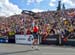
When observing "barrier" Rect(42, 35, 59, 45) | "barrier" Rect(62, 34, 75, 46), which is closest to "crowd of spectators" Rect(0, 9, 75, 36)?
"barrier" Rect(42, 35, 59, 45)

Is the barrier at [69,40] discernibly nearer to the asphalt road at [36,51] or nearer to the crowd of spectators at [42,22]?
the crowd of spectators at [42,22]

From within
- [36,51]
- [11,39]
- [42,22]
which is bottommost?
[36,51]

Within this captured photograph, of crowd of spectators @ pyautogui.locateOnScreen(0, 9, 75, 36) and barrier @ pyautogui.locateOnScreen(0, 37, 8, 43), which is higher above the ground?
crowd of spectators @ pyautogui.locateOnScreen(0, 9, 75, 36)

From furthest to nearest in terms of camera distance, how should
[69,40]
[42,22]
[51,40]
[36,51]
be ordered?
[42,22] < [51,40] < [69,40] < [36,51]

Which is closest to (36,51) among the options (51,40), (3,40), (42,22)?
(51,40)

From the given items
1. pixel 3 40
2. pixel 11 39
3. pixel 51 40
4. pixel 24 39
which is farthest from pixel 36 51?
pixel 3 40

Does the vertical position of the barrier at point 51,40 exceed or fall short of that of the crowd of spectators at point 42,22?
it falls short

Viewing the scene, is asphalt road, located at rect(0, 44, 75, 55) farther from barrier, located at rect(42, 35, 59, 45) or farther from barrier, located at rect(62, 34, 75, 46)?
barrier, located at rect(42, 35, 59, 45)

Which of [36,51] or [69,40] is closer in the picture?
[36,51]

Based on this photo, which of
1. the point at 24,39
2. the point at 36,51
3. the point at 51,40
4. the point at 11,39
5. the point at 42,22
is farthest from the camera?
the point at 42,22

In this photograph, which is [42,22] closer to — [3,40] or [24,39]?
[3,40]

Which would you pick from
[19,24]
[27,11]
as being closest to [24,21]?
[19,24]

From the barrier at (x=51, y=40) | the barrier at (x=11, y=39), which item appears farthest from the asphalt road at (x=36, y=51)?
the barrier at (x=11, y=39)

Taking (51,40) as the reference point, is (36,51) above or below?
below
